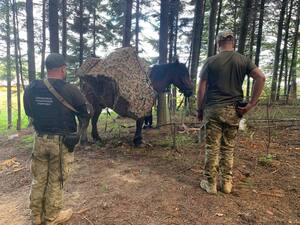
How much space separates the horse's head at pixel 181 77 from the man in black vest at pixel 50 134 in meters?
4.98

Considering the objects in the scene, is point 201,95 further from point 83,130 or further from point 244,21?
point 244,21

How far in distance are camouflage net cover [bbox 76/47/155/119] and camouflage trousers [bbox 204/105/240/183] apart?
2856mm

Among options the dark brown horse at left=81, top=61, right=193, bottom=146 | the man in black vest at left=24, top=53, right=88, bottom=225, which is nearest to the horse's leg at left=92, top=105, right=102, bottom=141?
the dark brown horse at left=81, top=61, right=193, bottom=146

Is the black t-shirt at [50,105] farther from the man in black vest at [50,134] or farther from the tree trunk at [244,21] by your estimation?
the tree trunk at [244,21]

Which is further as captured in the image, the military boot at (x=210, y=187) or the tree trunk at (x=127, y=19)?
the tree trunk at (x=127, y=19)

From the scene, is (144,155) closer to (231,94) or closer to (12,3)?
(231,94)

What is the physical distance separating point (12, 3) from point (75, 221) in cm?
1628

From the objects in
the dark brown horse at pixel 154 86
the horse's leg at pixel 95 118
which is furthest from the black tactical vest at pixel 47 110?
the horse's leg at pixel 95 118

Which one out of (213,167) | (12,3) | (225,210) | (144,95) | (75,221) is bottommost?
(75,221)

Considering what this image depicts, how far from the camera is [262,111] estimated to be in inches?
481

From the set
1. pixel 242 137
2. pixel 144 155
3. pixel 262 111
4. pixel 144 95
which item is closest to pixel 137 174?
pixel 144 155

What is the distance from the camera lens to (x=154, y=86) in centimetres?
889

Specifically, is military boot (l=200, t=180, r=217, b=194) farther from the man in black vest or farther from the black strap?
the black strap

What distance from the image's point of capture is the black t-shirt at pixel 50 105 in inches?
155
